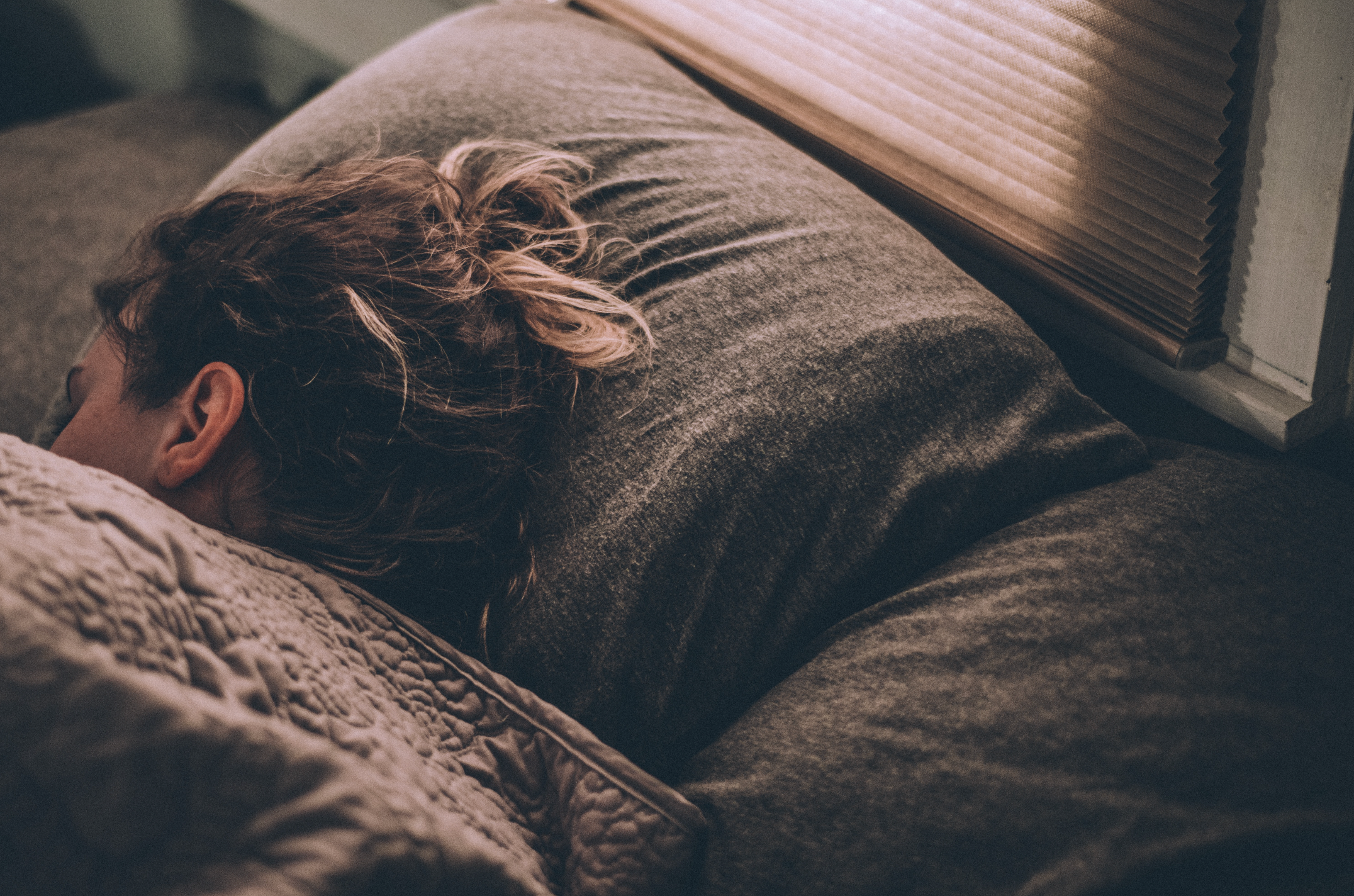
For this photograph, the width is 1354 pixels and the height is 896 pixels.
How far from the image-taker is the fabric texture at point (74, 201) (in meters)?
0.99

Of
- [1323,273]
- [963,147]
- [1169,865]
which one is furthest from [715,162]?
[1169,865]

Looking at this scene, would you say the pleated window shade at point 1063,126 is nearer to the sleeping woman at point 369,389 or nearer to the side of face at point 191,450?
the sleeping woman at point 369,389

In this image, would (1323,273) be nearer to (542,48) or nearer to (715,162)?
(715,162)

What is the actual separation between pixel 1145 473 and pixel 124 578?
645mm

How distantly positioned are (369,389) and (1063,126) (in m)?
0.61

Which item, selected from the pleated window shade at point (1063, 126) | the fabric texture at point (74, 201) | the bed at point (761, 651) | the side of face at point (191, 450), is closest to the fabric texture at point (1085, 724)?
the bed at point (761, 651)

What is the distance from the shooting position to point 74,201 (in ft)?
3.67

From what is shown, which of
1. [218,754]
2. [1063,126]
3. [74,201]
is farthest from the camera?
[74,201]

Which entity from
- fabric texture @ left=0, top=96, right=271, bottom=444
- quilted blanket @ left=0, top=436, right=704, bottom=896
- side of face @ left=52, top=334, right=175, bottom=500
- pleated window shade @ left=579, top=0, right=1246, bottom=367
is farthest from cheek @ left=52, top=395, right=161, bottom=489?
pleated window shade @ left=579, top=0, right=1246, bottom=367

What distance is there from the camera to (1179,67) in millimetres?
592

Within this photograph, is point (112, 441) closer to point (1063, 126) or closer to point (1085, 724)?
point (1085, 724)

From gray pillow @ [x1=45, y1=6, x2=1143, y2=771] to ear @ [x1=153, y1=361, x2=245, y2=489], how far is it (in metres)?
0.25

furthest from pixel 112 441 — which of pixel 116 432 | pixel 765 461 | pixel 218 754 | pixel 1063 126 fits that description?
pixel 1063 126

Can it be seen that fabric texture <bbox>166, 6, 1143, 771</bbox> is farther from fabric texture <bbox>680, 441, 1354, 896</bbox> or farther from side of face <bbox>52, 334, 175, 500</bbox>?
side of face <bbox>52, 334, 175, 500</bbox>
